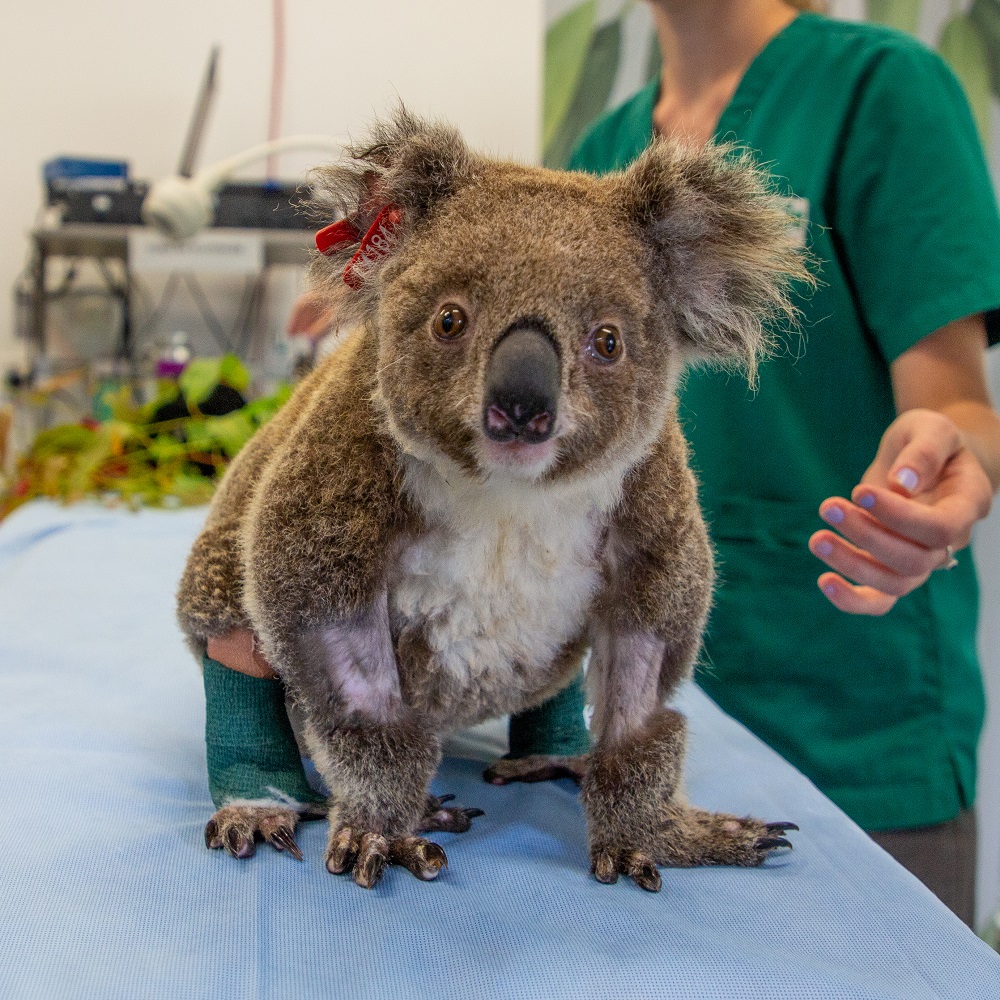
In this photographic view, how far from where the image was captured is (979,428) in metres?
1.26

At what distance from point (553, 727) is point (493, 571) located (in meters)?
0.36

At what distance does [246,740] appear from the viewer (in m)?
0.96

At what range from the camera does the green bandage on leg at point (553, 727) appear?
115 centimetres

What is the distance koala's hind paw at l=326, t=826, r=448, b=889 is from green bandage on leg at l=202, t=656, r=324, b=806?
0.37 ft

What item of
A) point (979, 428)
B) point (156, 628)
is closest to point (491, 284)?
point (979, 428)

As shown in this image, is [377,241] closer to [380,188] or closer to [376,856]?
[380,188]

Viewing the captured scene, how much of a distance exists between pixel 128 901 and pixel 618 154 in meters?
1.50

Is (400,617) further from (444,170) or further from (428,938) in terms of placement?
(444,170)

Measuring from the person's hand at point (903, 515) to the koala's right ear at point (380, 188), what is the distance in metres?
0.47

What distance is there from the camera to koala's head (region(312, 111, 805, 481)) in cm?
72

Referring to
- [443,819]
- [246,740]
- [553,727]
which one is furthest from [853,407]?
[246,740]

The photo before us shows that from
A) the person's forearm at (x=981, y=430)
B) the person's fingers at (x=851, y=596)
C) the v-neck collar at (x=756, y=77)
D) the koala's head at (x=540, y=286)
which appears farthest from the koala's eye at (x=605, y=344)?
the v-neck collar at (x=756, y=77)

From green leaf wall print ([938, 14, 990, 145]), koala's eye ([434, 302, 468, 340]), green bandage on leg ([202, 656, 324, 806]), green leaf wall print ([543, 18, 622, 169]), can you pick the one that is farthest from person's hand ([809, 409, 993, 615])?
green leaf wall print ([543, 18, 622, 169])

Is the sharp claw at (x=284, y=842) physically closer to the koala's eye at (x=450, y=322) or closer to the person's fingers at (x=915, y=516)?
the koala's eye at (x=450, y=322)
